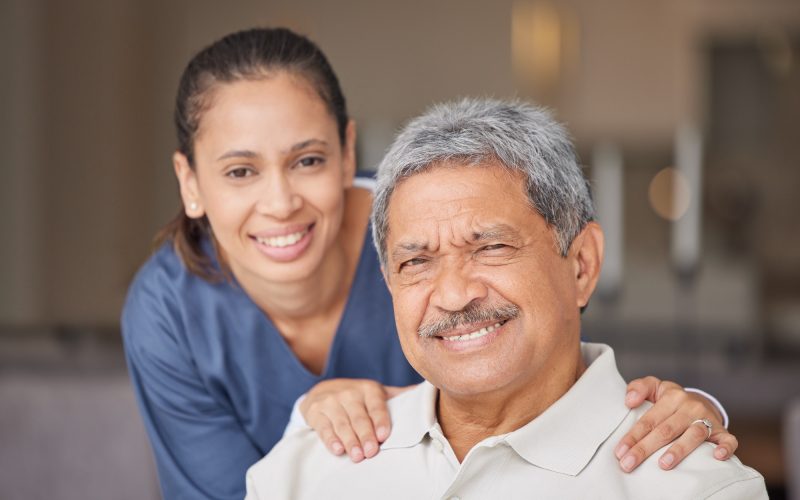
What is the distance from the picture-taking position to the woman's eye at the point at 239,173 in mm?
1822

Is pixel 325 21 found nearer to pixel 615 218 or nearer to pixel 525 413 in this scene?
pixel 615 218

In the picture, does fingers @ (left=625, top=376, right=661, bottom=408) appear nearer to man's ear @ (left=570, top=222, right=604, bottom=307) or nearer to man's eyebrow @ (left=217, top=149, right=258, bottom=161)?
man's ear @ (left=570, top=222, right=604, bottom=307)

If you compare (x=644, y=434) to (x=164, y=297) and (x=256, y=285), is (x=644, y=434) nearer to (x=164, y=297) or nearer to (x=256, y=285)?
(x=256, y=285)

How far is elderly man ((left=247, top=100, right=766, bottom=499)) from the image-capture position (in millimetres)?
1454

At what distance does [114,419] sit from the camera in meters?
2.62

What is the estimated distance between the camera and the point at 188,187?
195 cm

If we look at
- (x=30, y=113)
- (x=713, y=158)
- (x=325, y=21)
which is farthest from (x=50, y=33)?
(x=713, y=158)

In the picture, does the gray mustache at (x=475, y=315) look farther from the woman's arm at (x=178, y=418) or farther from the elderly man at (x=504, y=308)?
the woman's arm at (x=178, y=418)

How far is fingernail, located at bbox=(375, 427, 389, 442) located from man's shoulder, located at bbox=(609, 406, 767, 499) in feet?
1.25

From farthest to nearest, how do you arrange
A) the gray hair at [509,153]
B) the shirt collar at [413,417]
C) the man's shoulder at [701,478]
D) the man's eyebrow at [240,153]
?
the man's eyebrow at [240,153], the shirt collar at [413,417], the gray hair at [509,153], the man's shoulder at [701,478]

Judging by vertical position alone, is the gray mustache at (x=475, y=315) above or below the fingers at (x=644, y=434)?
above

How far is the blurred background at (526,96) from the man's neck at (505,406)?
318 centimetres

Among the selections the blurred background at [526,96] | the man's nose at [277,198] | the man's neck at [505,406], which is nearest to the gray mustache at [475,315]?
the man's neck at [505,406]

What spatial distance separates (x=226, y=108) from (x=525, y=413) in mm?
724
